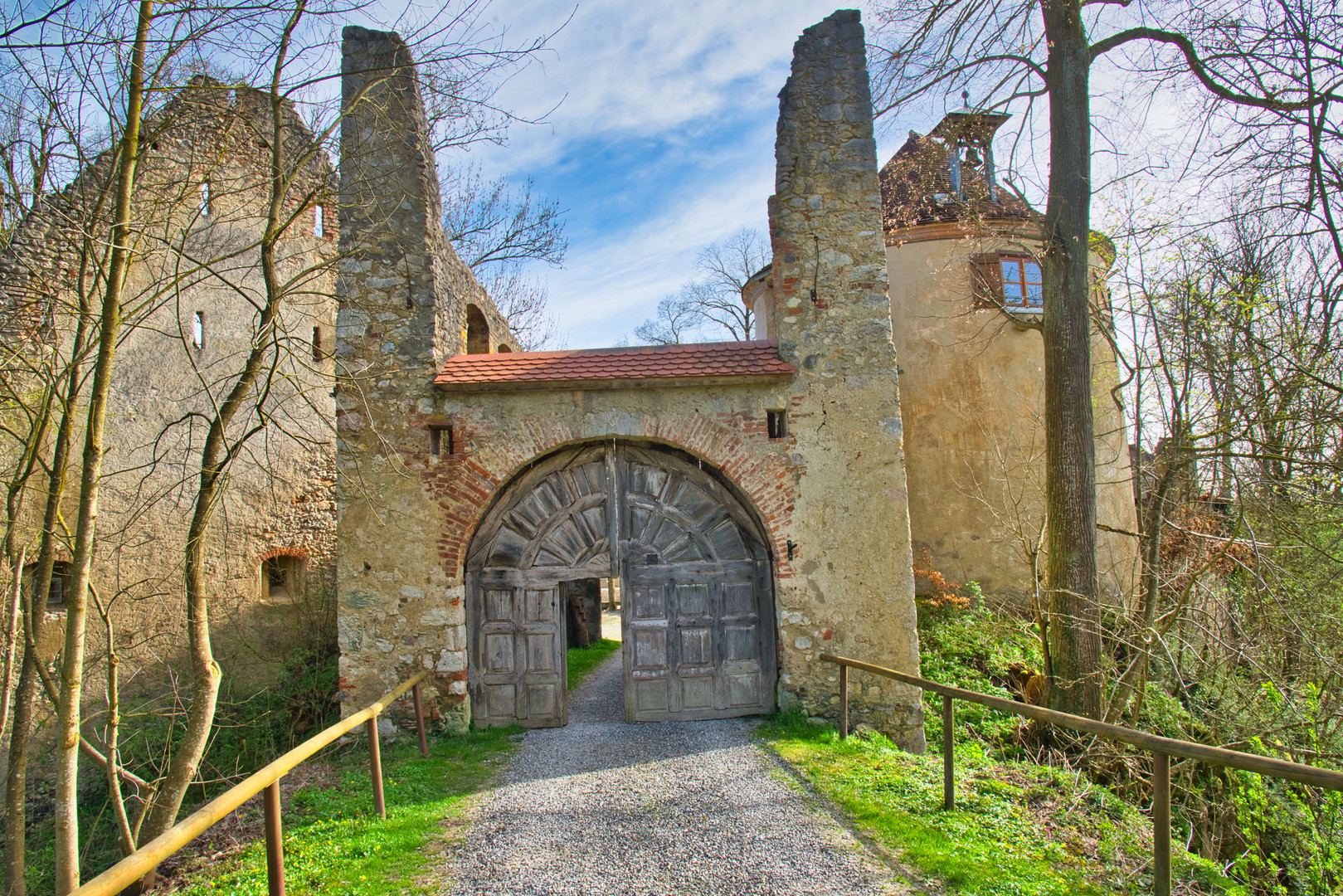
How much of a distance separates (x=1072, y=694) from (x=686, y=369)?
4838 mm

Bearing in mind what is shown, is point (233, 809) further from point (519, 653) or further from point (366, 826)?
point (519, 653)

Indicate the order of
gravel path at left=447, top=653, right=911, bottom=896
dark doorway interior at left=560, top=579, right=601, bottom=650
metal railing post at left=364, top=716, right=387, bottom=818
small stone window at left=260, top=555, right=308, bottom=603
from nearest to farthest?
gravel path at left=447, top=653, right=911, bottom=896 < metal railing post at left=364, top=716, right=387, bottom=818 < small stone window at left=260, top=555, right=308, bottom=603 < dark doorway interior at left=560, top=579, right=601, bottom=650

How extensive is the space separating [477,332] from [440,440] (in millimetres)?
3491

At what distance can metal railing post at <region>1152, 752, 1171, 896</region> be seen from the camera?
10.9 feet

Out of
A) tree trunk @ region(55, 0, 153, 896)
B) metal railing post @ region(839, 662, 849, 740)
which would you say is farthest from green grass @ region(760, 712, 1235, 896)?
tree trunk @ region(55, 0, 153, 896)

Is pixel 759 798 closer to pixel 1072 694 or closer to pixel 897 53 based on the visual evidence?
pixel 1072 694

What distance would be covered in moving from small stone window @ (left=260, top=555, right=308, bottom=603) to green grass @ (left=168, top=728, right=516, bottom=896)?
475 centimetres

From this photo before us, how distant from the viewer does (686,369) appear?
7281mm

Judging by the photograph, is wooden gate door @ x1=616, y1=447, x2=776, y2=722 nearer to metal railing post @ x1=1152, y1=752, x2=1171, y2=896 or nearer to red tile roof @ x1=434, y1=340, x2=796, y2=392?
red tile roof @ x1=434, y1=340, x2=796, y2=392

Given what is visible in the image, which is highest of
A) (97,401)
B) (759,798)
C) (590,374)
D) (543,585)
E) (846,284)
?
(846,284)

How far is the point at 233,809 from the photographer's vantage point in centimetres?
397

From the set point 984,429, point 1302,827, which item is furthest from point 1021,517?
point 1302,827

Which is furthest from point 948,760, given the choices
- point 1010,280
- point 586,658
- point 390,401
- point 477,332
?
point 1010,280

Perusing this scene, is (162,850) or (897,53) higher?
(897,53)
